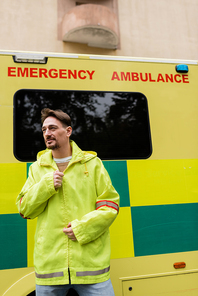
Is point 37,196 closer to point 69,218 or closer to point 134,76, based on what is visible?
point 69,218

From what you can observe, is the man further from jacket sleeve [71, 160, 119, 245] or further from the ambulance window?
the ambulance window

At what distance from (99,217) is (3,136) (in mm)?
1331

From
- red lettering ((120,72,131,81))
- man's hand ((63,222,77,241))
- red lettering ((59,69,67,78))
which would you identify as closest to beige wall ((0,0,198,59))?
red lettering ((59,69,67,78))

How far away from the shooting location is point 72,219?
1846 mm

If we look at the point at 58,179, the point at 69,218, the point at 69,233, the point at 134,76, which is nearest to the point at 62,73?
the point at 134,76

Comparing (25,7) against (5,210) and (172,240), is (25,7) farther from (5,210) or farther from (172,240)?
(172,240)

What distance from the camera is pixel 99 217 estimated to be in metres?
1.80

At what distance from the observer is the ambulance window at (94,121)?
259cm

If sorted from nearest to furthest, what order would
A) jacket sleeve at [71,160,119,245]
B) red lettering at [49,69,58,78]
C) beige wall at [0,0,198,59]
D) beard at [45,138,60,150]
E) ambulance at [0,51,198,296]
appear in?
jacket sleeve at [71,160,119,245] < beard at [45,138,60,150] < ambulance at [0,51,198,296] < red lettering at [49,69,58,78] < beige wall at [0,0,198,59]

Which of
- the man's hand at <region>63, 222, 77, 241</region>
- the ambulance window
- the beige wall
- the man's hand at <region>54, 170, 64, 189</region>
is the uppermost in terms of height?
the beige wall

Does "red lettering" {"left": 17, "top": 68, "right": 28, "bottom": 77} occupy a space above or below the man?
above

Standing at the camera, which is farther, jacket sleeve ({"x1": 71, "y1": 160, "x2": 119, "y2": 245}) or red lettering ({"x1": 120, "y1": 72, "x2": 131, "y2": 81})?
red lettering ({"x1": 120, "y1": 72, "x2": 131, "y2": 81})

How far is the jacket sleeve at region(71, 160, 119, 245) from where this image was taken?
5.76 ft

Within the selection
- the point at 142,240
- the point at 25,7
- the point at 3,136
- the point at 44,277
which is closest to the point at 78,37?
the point at 25,7
